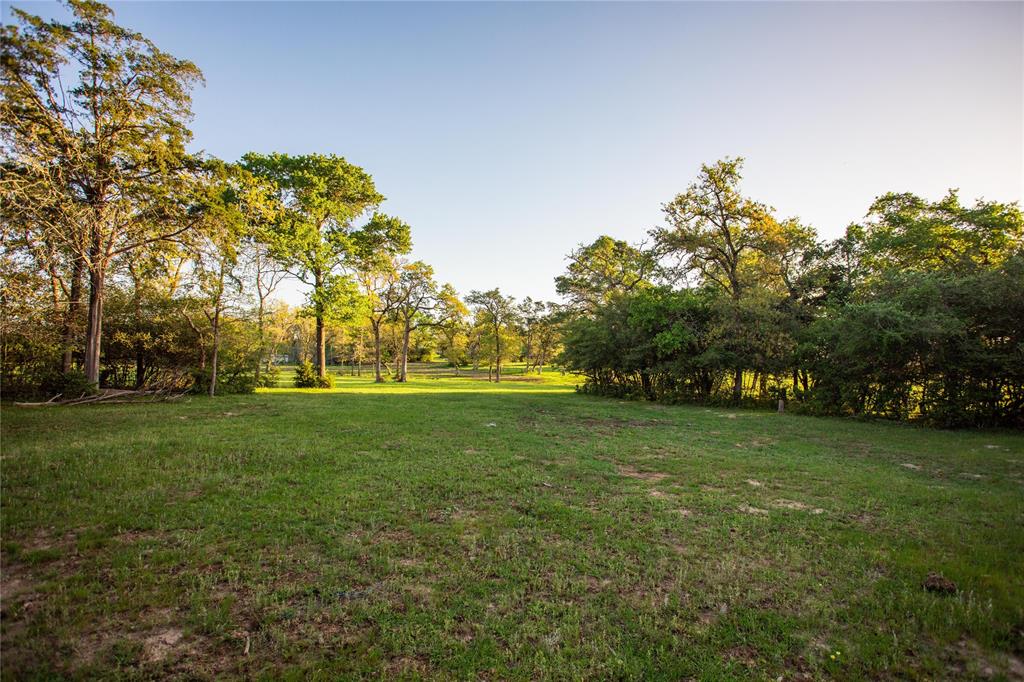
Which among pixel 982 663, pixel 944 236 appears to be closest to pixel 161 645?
pixel 982 663

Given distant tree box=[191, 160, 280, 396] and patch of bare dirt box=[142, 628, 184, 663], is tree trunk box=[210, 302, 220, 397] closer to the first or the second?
distant tree box=[191, 160, 280, 396]

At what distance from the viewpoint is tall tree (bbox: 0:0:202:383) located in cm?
1240

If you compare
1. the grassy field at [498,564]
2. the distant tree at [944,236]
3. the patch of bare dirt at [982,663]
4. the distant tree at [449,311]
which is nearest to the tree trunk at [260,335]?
the grassy field at [498,564]

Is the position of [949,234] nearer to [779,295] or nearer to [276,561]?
[779,295]

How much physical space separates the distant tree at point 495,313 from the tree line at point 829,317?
1983 centimetres

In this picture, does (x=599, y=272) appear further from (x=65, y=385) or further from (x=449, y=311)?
(x=65, y=385)

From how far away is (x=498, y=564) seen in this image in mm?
3904

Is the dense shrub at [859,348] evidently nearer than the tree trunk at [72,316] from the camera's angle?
Yes

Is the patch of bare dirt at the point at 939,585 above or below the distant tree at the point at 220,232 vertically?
below

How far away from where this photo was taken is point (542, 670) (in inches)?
102

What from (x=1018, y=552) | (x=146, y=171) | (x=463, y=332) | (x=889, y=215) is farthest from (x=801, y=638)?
(x=463, y=332)

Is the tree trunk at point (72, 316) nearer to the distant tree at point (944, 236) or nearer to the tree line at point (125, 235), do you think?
the tree line at point (125, 235)

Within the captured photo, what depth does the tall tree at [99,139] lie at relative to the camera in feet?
40.7

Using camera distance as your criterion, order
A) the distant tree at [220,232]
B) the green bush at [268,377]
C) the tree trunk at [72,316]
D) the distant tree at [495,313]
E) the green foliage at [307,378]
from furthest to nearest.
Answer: the distant tree at [495,313] < the green foliage at [307,378] < the green bush at [268,377] < the distant tree at [220,232] < the tree trunk at [72,316]
